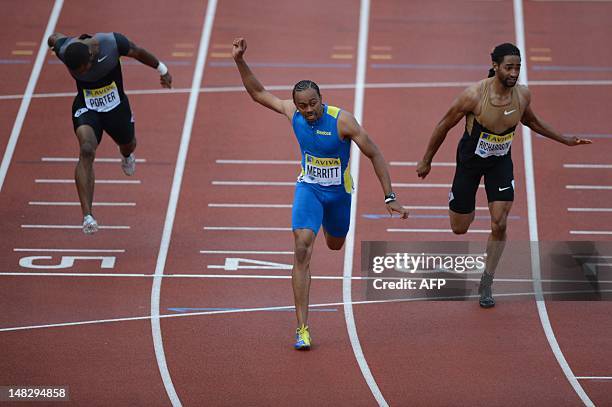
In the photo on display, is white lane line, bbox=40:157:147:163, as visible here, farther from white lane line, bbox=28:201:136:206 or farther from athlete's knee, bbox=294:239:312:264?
athlete's knee, bbox=294:239:312:264

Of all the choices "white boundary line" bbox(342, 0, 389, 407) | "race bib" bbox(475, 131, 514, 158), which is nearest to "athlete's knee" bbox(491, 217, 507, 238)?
"race bib" bbox(475, 131, 514, 158)

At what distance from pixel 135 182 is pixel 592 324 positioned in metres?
5.48

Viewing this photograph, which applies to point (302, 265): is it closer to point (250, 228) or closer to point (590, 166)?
point (250, 228)

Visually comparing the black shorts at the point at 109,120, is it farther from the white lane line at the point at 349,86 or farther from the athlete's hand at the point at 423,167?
the white lane line at the point at 349,86

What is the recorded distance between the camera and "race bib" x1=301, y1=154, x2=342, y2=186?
Answer: 10.2 meters

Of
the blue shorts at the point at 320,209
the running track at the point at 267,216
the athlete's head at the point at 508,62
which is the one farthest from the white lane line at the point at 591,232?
the blue shorts at the point at 320,209

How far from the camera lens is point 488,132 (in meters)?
10.7

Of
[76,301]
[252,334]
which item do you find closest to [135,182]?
[76,301]

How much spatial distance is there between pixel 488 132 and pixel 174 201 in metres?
4.14

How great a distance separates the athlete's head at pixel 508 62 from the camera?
1033 centimetres

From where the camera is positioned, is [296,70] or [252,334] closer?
[252,334]

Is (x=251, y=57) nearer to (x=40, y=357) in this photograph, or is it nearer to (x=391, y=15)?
(x=391, y=15)

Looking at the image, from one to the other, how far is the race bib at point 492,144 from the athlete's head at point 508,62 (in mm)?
499

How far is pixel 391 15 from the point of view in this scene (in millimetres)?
17984
